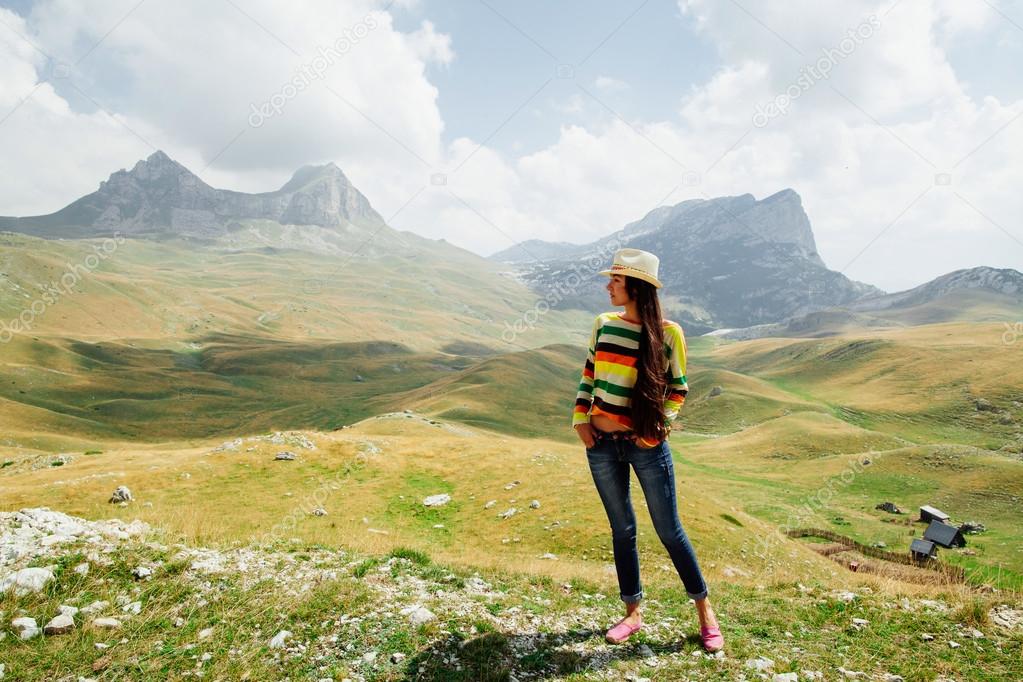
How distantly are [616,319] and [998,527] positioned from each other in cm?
4975

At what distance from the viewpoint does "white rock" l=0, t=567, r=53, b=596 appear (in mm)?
6344

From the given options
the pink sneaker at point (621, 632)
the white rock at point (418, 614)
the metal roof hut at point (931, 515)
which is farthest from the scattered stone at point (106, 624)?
the metal roof hut at point (931, 515)

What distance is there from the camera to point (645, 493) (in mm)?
6844

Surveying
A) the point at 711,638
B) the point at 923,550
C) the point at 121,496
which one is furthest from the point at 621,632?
the point at 923,550

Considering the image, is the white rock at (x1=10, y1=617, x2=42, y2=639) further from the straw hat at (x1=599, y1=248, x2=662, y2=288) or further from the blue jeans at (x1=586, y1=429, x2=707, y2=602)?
the straw hat at (x1=599, y1=248, x2=662, y2=288)

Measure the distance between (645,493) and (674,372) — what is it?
5.48 ft

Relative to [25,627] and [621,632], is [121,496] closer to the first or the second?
[25,627]

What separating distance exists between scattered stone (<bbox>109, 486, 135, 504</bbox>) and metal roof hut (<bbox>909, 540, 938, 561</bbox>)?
4330 cm

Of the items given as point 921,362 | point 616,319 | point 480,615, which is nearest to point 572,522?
point 480,615

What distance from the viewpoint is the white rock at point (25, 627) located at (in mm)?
5653

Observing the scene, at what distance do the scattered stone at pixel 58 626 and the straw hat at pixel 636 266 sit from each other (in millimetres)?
7582

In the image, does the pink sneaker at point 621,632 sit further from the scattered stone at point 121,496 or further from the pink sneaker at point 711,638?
the scattered stone at point 121,496

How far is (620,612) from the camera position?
27.5ft

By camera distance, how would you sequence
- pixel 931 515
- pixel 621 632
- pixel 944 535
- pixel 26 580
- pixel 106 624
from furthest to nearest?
pixel 931 515, pixel 944 535, pixel 621 632, pixel 26 580, pixel 106 624
